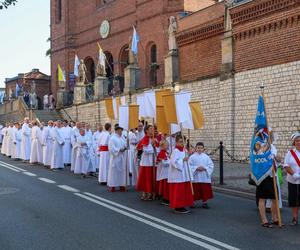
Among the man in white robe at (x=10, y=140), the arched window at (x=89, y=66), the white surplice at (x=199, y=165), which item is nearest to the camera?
the white surplice at (x=199, y=165)

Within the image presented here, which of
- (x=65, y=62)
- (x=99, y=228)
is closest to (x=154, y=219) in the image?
(x=99, y=228)

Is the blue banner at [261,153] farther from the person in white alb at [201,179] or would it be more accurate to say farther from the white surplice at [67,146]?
the white surplice at [67,146]

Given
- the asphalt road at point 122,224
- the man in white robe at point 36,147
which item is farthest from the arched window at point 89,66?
the asphalt road at point 122,224

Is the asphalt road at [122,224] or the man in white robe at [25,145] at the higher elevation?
the man in white robe at [25,145]

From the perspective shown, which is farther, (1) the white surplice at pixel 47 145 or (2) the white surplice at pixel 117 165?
(1) the white surplice at pixel 47 145

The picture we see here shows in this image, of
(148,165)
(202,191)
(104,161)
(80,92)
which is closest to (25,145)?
(104,161)

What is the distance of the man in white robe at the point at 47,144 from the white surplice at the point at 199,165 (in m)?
→ 11.3

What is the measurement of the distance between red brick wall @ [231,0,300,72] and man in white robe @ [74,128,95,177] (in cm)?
751

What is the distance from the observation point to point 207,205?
10703mm

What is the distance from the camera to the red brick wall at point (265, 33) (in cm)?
1809

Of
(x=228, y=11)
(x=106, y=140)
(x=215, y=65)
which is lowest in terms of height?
(x=106, y=140)

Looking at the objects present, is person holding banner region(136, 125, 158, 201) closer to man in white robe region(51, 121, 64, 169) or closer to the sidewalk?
the sidewalk

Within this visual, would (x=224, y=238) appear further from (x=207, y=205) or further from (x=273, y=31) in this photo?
(x=273, y=31)

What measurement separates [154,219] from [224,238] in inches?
74.1
